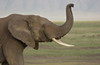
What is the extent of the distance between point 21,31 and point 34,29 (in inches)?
12.7

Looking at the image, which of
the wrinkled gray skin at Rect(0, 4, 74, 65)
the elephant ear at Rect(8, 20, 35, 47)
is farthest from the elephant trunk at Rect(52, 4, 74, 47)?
the elephant ear at Rect(8, 20, 35, 47)

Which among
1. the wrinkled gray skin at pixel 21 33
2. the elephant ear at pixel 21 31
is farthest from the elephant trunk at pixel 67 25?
the elephant ear at pixel 21 31

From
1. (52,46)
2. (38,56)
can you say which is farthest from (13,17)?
(52,46)

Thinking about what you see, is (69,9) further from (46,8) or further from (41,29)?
(46,8)

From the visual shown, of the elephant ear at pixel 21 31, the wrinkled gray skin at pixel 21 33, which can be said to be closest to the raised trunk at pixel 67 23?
the wrinkled gray skin at pixel 21 33

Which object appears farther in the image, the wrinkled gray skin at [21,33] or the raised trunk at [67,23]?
the wrinkled gray skin at [21,33]

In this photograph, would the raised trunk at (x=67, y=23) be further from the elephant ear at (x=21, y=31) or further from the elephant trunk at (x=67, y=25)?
the elephant ear at (x=21, y=31)

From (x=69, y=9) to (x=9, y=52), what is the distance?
58.1 inches

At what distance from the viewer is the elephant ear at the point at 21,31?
944cm

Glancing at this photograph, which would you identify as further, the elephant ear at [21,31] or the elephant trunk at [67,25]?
the elephant ear at [21,31]

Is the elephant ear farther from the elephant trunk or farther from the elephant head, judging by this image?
the elephant trunk

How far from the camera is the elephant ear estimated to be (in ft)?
31.0

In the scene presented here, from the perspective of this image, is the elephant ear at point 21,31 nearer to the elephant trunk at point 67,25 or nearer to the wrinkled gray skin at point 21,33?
the wrinkled gray skin at point 21,33

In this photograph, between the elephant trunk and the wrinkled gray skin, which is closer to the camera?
the elephant trunk
